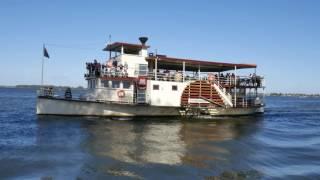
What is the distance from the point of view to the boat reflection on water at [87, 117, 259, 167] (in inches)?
754

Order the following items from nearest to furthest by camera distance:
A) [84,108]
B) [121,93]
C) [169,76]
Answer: [84,108]
[121,93]
[169,76]

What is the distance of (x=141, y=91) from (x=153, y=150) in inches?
622

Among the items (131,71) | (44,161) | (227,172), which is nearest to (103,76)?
(131,71)

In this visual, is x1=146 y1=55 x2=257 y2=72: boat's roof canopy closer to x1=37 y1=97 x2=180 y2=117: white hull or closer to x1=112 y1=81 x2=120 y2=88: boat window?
x1=112 y1=81 x2=120 y2=88: boat window

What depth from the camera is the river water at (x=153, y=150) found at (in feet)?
52.1

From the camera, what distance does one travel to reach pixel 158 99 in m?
36.7

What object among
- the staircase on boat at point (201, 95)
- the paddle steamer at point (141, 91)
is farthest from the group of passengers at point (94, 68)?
the staircase on boat at point (201, 95)

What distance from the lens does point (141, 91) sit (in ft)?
119

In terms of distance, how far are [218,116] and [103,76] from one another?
428 inches

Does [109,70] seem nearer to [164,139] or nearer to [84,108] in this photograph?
[84,108]

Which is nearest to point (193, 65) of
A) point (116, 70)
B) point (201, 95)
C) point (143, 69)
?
point (201, 95)

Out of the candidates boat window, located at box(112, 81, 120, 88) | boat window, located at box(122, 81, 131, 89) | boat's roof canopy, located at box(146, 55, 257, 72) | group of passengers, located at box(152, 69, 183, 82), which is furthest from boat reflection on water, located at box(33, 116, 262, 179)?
boat's roof canopy, located at box(146, 55, 257, 72)

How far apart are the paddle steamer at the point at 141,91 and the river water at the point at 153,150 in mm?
2622

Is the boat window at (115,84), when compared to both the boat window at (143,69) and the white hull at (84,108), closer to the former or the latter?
the white hull at (84,108)
